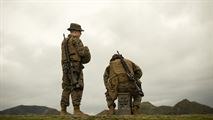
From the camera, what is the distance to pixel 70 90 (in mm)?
14484

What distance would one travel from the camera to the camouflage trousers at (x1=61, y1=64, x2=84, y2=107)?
1415cm

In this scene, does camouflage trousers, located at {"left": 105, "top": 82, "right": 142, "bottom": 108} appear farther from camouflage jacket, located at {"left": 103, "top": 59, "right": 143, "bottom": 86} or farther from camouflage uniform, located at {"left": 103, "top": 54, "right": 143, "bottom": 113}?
camouflage jacket, located at {"left": 103, "top": 59, "right": 143, "bottom": 86}

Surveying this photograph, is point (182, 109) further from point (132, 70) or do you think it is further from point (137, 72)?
point (132, 70)

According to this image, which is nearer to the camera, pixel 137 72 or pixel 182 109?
pixel 137 72

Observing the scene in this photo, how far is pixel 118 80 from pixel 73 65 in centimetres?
260

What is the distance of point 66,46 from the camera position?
1470 cm

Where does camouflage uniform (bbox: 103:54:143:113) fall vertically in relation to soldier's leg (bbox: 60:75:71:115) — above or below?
above

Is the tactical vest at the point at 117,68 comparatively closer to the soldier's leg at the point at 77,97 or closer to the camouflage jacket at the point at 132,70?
the camouflage jacket at the point at 132,70

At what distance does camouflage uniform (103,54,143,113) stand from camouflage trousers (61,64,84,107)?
6.98 feet

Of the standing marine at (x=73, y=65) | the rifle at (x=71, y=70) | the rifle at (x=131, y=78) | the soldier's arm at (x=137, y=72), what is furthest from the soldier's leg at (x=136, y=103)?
the rifle at (x=71, y=70)

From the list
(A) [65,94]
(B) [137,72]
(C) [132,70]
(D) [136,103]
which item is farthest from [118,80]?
(A) [65,94]

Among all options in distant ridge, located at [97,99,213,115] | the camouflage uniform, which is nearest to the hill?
distant ridge, located at [97,99,213,115]

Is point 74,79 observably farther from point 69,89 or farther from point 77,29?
point 77,29

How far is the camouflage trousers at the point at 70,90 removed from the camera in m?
14.1
